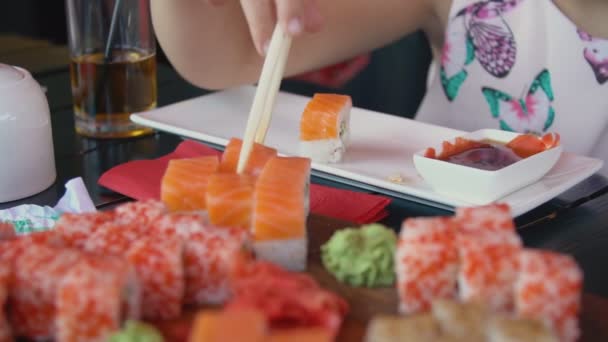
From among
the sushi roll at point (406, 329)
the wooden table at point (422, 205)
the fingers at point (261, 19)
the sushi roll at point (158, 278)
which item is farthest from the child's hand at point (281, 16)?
the sushi roll at point (406, 329)

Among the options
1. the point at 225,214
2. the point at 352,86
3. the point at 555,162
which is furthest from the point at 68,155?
the point at 352,86

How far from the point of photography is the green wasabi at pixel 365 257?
42.9 inches

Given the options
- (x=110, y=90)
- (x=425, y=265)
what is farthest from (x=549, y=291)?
(x=110, y=90)

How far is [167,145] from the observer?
68.5 inches

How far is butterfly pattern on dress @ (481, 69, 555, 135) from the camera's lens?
204 cm

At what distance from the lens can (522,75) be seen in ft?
6.82

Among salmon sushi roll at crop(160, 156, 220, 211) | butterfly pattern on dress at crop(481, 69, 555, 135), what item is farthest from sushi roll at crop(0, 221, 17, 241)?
butterfly pattern on dress at crop(481, 69, 555, 135)

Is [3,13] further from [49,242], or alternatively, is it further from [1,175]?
[49,242]

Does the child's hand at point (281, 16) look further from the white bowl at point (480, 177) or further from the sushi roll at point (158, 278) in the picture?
the sushi roll at point (158, 278)

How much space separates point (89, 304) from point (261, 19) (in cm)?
67

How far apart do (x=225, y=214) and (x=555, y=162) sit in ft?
2.15

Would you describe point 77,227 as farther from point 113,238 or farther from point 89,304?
point 89,304

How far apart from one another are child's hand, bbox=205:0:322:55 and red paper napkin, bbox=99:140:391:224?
0.27m

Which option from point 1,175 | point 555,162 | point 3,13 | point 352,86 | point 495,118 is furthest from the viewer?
point 3,13
